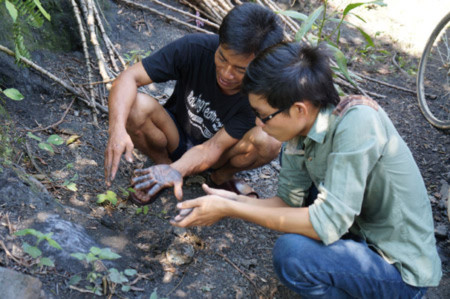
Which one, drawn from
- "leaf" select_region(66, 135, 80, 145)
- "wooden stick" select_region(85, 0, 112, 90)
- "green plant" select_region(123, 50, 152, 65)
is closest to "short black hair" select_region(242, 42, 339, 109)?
"leaf" select_region(66, 135, 80, 145)

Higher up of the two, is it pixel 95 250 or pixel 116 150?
pixel 116 150

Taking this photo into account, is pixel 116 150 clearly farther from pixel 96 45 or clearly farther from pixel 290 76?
pixel 96 45

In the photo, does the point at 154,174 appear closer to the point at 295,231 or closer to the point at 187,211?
the point at 187,211

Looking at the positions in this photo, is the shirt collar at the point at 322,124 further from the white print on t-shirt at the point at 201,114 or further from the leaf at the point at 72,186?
the leaf at the point at 72,186

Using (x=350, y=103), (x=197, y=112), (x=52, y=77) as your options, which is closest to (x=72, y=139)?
(x=52, y=77)

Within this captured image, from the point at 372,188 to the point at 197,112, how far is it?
1332 mm

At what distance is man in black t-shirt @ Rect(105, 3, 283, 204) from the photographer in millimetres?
2273

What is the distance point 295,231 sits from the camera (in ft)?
6.09

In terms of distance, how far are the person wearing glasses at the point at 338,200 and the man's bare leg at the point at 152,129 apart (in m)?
0.89

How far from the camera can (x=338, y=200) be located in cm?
169

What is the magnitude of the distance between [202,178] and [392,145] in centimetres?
158

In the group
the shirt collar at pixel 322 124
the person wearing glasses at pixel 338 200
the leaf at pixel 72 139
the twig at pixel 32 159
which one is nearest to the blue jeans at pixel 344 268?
the person wearing glasses at pixel 338 200

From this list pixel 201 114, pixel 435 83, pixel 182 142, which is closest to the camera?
pixel 201 114

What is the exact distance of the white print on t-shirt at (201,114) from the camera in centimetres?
276
